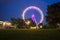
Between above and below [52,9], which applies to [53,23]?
below

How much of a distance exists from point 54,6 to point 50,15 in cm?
501

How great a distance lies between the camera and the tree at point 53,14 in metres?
93.8

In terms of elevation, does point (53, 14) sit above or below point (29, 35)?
above

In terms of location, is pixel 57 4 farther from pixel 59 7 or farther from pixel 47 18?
pixel 47 18

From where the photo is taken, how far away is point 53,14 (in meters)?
98.2

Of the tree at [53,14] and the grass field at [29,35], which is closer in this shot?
the grass field at [29,35]

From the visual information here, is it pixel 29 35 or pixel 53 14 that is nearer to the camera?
pixel 29 35

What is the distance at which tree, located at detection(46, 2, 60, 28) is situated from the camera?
308 ft

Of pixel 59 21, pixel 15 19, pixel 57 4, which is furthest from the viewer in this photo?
pixel 15 19

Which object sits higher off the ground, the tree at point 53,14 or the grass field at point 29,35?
the tree at point 53,14

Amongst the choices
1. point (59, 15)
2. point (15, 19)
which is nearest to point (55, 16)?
point (59, 15)

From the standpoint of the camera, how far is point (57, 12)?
9662 centimetres

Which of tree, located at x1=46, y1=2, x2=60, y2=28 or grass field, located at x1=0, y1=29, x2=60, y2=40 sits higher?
tree, located at x1=46, y1=2, x2=60, y2=28

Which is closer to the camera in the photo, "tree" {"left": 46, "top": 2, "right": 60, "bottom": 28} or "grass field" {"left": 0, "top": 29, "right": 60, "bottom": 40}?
"grass field" {"left": 0, "top": 29, "right": 60, "bottom": 40}
